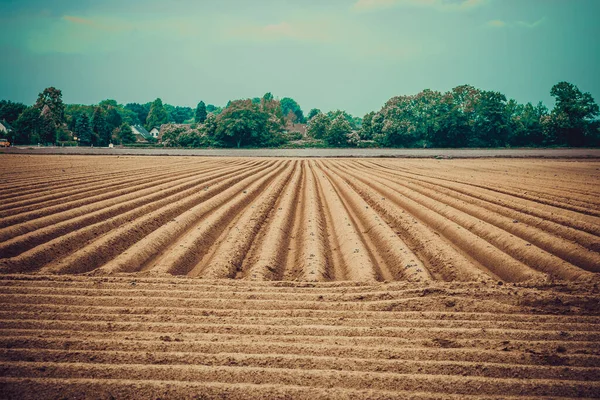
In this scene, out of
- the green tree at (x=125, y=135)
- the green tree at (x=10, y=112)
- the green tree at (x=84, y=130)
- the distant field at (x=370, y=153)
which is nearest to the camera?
the distant field at (x=370, y=153)

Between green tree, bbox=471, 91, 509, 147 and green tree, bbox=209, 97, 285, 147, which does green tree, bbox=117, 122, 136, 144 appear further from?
green tree, bbox=471, 91, 509, 147

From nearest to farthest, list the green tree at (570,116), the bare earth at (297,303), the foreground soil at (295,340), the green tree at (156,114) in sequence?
the foreground soil at (295,340)
the bare earth at (297,303)
the green tree at (570,116)
the green tree at (156,114)

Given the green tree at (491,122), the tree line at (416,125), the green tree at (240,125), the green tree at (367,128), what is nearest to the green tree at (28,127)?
the tree line at (416,125)

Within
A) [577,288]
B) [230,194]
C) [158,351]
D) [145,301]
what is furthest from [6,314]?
[230,194]

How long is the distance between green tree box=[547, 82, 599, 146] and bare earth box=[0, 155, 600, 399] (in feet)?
193

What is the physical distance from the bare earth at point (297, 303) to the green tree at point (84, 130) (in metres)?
67.0

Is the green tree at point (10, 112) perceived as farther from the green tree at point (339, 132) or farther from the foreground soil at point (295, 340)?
the foreground soil at point (295, 340)

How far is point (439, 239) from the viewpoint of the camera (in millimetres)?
7805

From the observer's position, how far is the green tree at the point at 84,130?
223ft

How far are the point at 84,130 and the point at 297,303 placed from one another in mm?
75597

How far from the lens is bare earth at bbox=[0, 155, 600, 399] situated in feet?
10.6

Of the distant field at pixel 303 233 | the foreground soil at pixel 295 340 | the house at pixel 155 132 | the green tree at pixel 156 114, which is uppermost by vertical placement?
the green tree at pixel 156 114

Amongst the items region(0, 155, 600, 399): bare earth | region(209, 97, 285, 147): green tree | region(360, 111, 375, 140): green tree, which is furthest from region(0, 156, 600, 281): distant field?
region(360, 111, 375, 140): green tree

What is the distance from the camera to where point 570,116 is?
59031 mm
